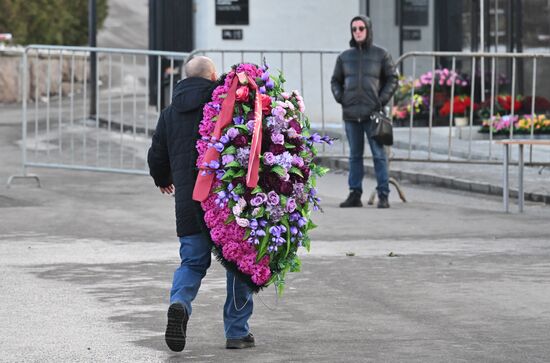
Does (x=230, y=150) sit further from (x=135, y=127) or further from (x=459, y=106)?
(x=459, y=106)

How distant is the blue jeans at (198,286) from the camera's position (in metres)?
8.38

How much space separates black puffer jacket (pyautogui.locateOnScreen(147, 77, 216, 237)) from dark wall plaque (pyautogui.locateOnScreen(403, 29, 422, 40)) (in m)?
20.6

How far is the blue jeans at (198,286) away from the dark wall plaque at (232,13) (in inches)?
813

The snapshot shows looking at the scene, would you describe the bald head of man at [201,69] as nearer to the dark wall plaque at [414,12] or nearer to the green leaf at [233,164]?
the green leaf at [233,164]

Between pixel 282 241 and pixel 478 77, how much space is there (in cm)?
1762

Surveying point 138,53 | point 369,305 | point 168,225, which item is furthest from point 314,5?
point 369,305

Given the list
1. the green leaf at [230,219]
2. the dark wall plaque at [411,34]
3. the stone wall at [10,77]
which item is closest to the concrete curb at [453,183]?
the dark wall plaque at [411,34]

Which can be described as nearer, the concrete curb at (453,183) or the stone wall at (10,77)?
the concrete curb at (453,183)

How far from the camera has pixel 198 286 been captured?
8469 millimetres

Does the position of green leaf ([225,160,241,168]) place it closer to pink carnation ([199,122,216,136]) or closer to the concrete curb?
pink carnation ([199,122,216,136])

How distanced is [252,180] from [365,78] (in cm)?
803

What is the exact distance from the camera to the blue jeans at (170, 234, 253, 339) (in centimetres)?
838

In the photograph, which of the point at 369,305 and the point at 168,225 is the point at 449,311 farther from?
the point at 168,225

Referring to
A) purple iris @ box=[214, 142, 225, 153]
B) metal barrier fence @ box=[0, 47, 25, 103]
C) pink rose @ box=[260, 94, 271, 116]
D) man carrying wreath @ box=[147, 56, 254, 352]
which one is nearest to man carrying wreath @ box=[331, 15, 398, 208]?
man carrying wreath @ box=[147, 56, 254, 352]
